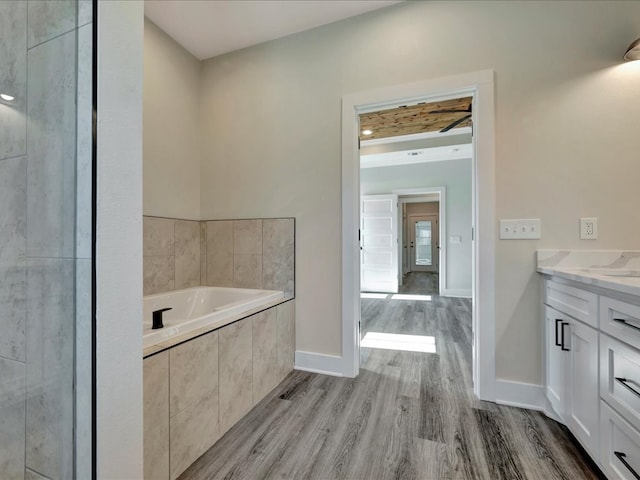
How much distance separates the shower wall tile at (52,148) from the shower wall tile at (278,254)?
5.81 feet

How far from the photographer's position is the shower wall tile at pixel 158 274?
87.4 inches

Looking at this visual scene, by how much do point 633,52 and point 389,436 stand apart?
2467mm

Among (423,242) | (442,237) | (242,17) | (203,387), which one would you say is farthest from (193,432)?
(423,242)

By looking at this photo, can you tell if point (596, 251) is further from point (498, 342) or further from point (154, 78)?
point (154, 78)

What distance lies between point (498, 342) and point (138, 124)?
219 cm

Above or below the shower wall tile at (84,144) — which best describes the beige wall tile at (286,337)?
below

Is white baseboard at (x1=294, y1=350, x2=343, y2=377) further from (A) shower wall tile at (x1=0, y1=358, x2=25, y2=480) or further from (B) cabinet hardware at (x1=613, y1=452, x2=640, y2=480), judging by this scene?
(A) shower wall tile at (x1=0, y1=358, x2=25, y2=480)

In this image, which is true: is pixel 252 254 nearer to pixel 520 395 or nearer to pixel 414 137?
pixel 520 395

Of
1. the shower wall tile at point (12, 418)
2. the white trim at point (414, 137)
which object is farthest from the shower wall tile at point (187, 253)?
the white trim at point (414, 137)

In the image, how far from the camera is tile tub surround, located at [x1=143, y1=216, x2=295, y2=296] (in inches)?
91.2

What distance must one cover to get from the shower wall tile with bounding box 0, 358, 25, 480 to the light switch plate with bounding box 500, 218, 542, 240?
226 centimetres

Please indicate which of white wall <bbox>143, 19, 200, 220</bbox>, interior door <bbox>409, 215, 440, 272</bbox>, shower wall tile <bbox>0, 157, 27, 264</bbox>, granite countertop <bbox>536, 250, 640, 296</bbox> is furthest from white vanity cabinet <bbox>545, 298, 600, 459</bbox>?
interior door <bbox>409, 215, 440, 272</bbox>

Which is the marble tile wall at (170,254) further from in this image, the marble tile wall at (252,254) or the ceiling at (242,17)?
the ceiling at (242,17)

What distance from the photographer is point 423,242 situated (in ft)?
34.4
